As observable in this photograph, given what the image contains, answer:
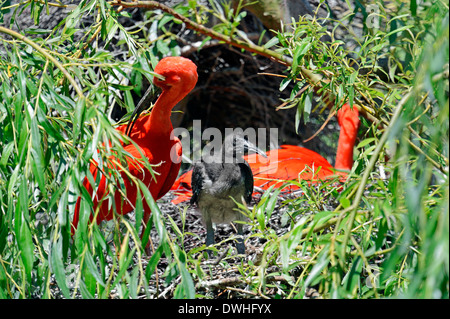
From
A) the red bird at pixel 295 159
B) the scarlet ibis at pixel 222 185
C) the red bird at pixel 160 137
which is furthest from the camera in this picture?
the red bird at pixel 295 159

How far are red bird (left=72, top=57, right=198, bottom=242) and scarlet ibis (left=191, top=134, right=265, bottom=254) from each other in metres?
0.26

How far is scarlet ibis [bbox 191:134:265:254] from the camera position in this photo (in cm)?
328

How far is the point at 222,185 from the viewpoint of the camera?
10.7 feet

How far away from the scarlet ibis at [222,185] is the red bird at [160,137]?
258mm

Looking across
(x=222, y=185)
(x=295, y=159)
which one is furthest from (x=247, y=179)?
(x=295, y=159)

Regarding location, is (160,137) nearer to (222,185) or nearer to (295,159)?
(222,185)

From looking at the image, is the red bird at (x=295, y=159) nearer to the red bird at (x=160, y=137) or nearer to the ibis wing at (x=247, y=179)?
the ibis wing at (x=247, y=179)

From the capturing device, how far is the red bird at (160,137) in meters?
2.66

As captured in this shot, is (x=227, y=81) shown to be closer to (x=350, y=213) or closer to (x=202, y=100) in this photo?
(x=202, y=100)

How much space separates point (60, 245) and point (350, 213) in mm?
766

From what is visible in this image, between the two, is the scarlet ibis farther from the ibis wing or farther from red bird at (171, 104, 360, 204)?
red bird at (171, 104, 360, 204)

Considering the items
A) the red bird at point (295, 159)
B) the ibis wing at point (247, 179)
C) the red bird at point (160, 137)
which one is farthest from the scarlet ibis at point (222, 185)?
the red bird at point (295, 159)

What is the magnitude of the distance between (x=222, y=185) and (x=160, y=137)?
22.5 inches

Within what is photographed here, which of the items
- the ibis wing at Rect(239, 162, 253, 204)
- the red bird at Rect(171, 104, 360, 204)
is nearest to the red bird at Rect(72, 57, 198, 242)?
the ibis wing at Rect(239, 162, 253, 204)
